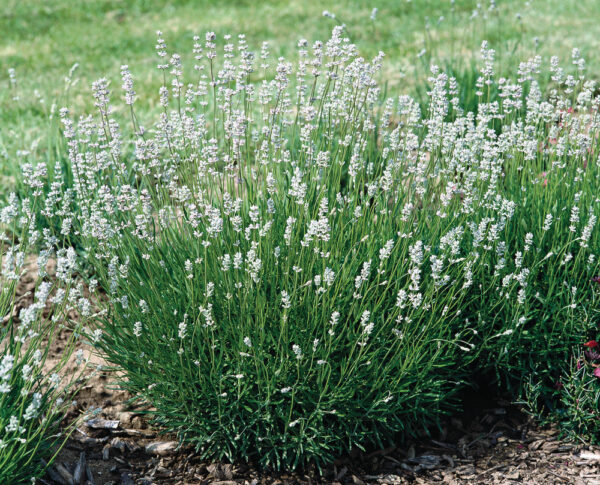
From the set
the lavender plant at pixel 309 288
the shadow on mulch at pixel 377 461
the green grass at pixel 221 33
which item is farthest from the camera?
→ the green grass at pixel 221 33

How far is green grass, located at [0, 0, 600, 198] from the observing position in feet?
24.6

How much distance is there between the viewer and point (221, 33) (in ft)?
33.5

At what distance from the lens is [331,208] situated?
3402mm

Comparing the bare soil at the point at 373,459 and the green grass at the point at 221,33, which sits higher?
the green grass at the point at 221,33

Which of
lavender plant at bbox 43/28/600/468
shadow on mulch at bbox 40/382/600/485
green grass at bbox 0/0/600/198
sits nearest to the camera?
lavender plant at bbox 43/28/600/468

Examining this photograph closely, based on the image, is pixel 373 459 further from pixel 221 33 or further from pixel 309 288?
pixel 221 33

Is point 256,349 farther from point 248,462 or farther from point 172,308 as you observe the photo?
point 248,462

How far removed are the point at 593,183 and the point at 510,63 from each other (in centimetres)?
231

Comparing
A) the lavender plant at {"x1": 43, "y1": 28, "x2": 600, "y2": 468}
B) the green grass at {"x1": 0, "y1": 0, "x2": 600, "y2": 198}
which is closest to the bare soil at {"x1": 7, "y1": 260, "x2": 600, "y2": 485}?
the lavender plant at {"x1": 43, "y1": 28, "x2": 600, "y2": 468}

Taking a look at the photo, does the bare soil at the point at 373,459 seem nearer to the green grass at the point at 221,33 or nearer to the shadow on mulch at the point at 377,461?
the shadow on mulch at the point at 377,461

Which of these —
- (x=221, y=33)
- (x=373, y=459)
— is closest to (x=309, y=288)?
(x=373, y=459)

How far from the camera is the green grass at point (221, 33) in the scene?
7.48m

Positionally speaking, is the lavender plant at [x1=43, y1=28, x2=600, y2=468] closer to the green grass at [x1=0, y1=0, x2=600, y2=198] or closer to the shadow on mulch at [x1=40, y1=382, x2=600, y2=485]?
the shadow on mulch at [x1=40, y1=382, x2=600, y2=485]

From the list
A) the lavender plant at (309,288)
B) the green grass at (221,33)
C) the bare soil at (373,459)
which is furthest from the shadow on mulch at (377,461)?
the green grass at (221,33)
